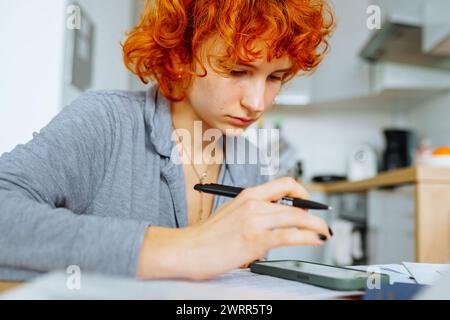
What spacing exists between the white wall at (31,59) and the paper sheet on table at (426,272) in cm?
102

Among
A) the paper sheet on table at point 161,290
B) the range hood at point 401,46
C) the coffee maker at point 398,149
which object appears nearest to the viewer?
the paper sheet on table at point 161,290

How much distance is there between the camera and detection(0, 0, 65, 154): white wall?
1.29 m

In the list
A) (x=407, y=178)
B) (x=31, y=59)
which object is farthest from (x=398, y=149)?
(x=31, y=59)

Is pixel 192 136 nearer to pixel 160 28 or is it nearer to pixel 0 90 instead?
pixel 160 28

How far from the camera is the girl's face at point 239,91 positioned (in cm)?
75

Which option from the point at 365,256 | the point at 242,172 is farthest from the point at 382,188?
the point at 242,172

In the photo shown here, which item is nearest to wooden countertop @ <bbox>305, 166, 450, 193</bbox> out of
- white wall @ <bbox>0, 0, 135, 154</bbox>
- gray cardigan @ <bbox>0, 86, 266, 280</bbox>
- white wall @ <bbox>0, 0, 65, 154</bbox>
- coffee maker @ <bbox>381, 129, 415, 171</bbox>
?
coffee maker @ <bbox>381, 129, 415, 171</bbox>

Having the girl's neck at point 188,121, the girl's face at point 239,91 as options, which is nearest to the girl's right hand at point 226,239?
the girl's face at point 239,91

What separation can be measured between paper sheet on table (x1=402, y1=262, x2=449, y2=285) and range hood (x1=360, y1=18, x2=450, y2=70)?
5.14 feet

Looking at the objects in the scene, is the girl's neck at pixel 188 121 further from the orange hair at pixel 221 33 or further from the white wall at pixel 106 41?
the white wall at pixel 106 41

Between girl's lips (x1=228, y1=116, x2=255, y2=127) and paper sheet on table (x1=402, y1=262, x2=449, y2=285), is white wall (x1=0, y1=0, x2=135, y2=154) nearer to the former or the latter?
girl's lips (x1=228, y1=116, x2=255, y2=127)

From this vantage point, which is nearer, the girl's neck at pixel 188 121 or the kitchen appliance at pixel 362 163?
the girl's neck at pixel 188 121
